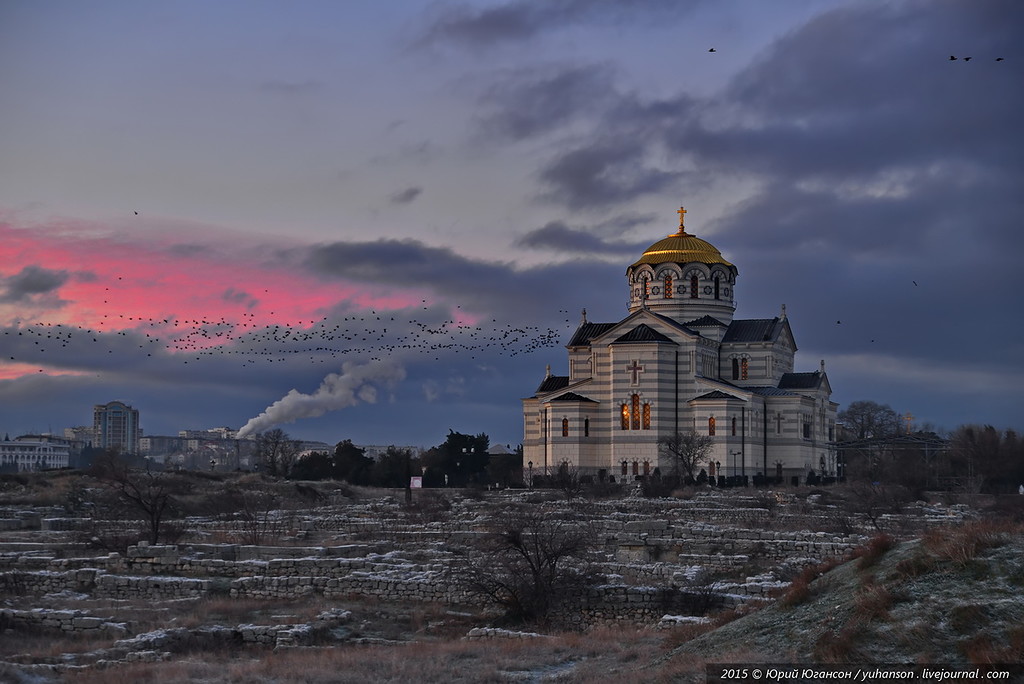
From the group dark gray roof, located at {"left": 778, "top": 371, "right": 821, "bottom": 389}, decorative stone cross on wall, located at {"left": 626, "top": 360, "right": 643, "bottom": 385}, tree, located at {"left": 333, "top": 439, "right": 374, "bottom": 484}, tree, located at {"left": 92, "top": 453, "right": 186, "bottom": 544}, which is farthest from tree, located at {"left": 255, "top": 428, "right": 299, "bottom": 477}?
dark gray roof, located at {"left": 778, "top": 371, "right": 821, "bottom": 389}

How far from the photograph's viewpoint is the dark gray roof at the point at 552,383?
80750mm

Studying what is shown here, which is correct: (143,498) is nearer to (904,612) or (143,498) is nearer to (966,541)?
(966,541)

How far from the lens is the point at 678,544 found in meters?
32.6

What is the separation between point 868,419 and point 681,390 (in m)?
63.1

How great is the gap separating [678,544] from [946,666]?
19443mm

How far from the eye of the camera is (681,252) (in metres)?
80.5

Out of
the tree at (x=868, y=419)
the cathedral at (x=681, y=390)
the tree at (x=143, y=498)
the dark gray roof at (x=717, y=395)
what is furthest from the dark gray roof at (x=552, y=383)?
the tree at (x=868, y=419)

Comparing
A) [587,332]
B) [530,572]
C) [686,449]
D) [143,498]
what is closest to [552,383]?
[587,332]

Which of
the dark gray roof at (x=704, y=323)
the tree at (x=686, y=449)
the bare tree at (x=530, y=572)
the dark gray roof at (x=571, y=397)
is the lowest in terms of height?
the bare tree at (x=530, y=572)

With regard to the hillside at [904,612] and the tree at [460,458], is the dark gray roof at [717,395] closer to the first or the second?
the tree at [460,458]

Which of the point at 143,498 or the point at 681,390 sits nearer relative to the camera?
the point at 143,498

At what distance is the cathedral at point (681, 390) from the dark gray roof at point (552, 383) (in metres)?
0.09

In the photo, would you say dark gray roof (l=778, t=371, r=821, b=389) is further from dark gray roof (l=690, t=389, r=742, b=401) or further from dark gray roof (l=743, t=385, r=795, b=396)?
dark gray roof (l=690, t=389, r=742, b=401)

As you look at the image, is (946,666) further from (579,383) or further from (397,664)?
(579,383)
